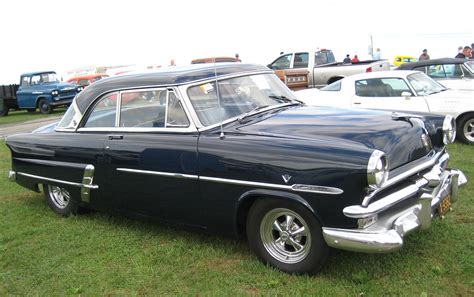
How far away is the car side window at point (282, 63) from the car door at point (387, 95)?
22.5ft

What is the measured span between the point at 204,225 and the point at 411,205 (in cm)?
167

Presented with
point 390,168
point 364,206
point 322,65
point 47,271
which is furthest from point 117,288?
point 322,65

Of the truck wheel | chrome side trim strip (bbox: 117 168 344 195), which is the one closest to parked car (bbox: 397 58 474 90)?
chrome side trim strip (bbox: 117 168 344 195)

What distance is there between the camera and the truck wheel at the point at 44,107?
65.9 ft

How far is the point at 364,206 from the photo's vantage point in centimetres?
311

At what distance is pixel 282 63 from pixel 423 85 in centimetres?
774

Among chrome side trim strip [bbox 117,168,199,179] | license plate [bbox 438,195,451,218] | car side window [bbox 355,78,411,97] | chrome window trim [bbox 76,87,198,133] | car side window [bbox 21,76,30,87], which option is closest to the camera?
license plate [bbox 438,195,451,218]

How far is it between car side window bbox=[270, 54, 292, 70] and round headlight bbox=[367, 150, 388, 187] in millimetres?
12654

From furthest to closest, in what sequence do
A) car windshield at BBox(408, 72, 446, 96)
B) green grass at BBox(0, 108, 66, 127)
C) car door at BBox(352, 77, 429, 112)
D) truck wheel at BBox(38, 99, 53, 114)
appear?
truck wheel at BBox(38, 99, 53, 114) < green grass at BBox(0, 108, 66, 127) < car windshield at BBox(408, 72, 446, 96) < car door at BBox(352, 77, 429, 112)

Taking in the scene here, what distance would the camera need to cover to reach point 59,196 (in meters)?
5.57

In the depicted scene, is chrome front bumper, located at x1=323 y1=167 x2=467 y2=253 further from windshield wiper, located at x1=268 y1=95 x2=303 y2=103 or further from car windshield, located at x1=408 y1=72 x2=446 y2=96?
car windshield, located at x1=408 y1=72 x2=446 y2=96

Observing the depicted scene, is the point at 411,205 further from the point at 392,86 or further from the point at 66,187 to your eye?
the point at 392,86

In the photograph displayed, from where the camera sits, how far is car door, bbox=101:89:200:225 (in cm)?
395

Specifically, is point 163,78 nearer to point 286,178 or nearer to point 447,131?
point 286,178
